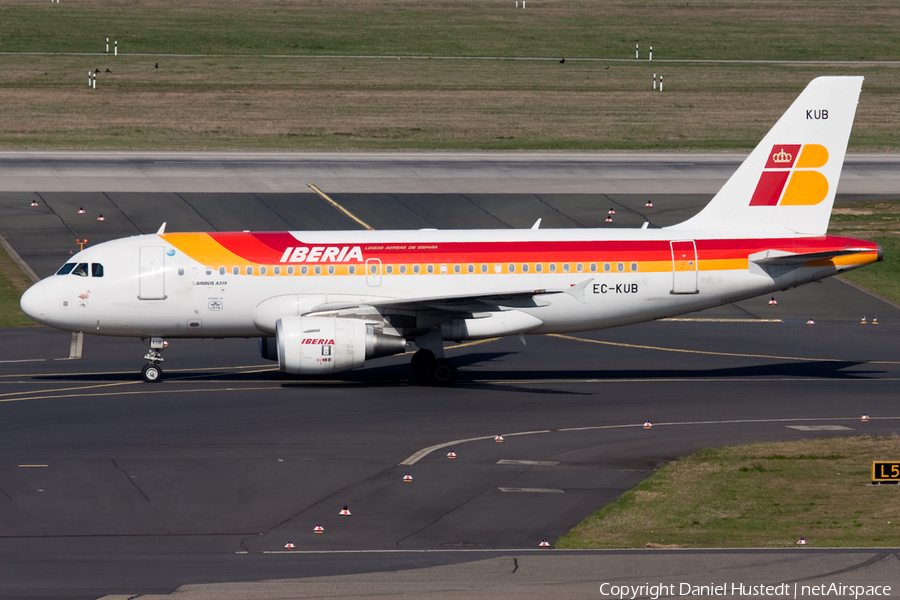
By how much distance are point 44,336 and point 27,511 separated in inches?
809

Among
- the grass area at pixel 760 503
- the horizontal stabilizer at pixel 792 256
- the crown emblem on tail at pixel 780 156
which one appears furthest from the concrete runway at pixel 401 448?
the crown emblem on tail at pixel 780 156

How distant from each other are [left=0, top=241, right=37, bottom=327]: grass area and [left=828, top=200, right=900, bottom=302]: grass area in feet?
114

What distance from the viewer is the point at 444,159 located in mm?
73688

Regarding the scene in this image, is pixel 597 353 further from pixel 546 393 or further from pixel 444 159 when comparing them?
pixel 444 159

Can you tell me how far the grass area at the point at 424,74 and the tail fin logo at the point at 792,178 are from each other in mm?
42562

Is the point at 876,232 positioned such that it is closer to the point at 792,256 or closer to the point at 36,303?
the point at 792,256

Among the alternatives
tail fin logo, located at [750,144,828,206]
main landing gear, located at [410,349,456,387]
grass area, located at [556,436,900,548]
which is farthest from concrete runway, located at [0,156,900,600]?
tail fin logo, located at [750,144,828,206]

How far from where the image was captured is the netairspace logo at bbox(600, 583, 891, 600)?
56.5 ft

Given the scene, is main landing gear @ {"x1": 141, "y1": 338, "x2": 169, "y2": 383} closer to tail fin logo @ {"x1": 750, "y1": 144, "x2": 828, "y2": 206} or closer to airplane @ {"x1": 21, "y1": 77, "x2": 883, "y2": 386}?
airplane @ {"x1": 21, "y1": 77, "x2": 883, "y2": 386}

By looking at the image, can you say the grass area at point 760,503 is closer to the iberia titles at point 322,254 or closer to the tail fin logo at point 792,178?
the tail fin logo at point 792,178

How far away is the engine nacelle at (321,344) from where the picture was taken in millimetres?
32719

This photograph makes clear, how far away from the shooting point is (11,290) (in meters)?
46.2

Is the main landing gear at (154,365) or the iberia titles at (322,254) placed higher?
the iberia titles at (322,254)

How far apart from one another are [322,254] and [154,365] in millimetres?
6203
